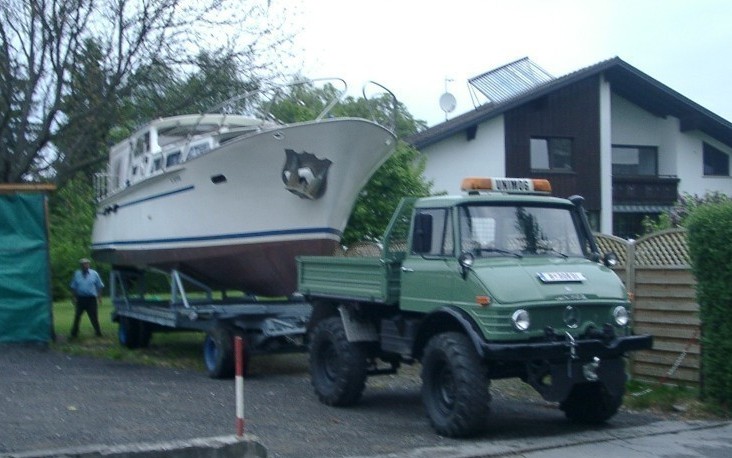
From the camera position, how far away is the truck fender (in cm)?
922

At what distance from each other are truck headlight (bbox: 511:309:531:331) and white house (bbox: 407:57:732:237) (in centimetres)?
2001

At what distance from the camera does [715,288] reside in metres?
10.8

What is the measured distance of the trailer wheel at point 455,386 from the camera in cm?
922

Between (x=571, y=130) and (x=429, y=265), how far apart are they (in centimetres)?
2235

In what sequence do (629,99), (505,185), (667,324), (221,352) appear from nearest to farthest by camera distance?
(505,185)
(667,324)
(221,352)
(629,99)

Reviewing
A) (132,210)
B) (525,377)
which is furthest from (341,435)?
(132,210)

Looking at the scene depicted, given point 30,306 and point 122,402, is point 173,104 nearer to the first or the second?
point 30,306

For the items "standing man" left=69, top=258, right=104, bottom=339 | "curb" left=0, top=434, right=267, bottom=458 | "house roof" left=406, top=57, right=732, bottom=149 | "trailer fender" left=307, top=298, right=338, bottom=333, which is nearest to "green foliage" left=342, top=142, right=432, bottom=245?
"standing man" left=69, top=258, right=104, bottom=339

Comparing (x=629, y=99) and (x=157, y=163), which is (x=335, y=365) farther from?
(x=629, y=99)

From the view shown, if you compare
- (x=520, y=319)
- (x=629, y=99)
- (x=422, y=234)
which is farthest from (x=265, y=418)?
(x=629, y=99)

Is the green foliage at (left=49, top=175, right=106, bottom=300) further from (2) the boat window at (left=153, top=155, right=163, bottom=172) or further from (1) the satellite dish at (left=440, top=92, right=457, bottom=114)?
(2) the boat window at (left=153, top=155, right=163, bottom=172)

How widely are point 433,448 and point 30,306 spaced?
36.8 feet

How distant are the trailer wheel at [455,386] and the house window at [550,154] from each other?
2220cm

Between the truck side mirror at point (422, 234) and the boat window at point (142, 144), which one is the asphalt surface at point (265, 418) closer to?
the truck side mirror at point (422, 234)
